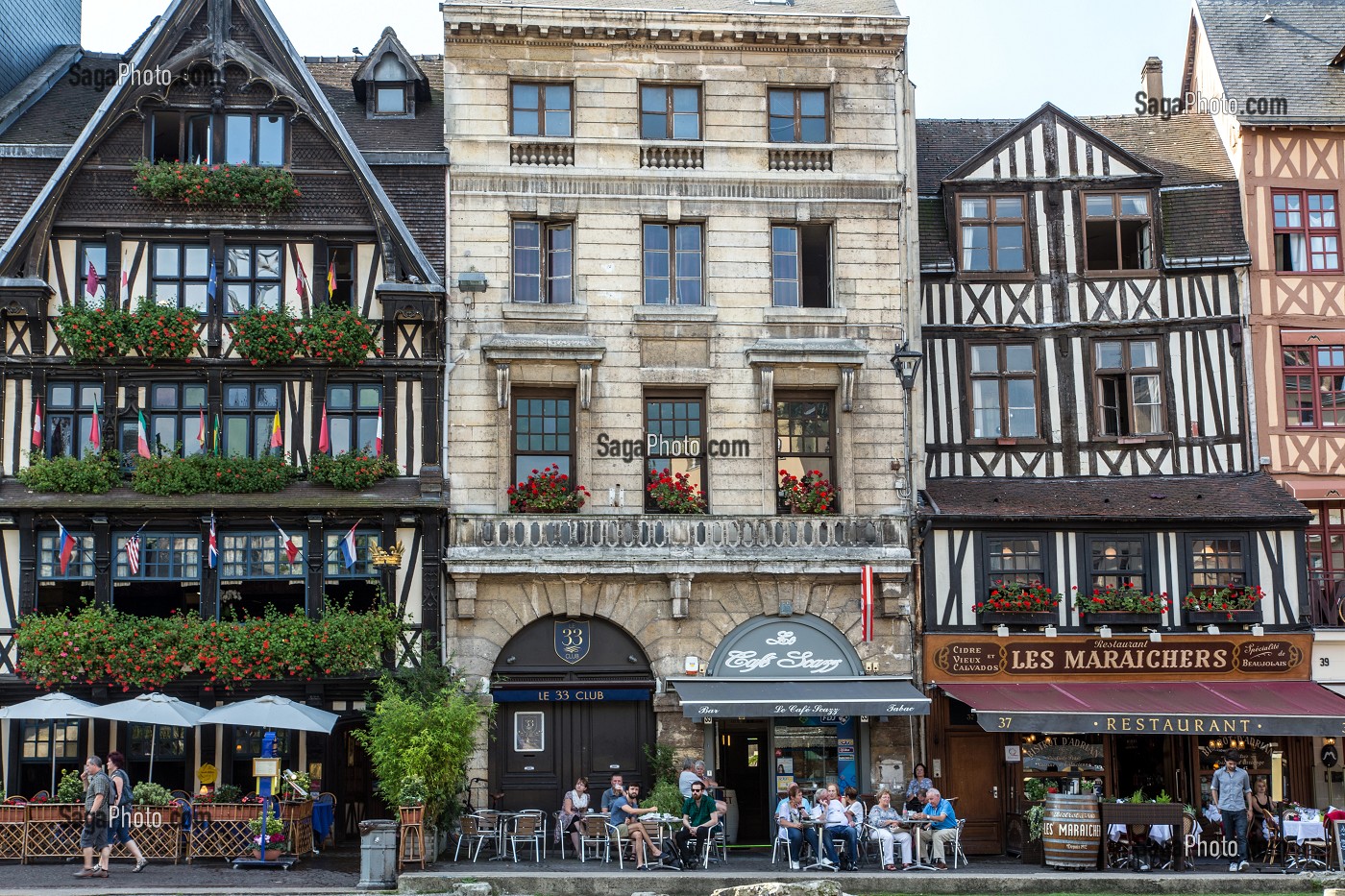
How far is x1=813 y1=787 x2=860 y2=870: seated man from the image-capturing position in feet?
65.7

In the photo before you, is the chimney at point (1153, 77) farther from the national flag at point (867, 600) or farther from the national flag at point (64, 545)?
the national flag at point (64, 545)

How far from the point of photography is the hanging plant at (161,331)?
2288cm

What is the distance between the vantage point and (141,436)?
22.9 meters

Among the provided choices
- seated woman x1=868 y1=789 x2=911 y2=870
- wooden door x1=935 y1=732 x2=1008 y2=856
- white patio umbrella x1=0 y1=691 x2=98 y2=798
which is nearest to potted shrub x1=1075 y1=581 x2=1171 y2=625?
wooden door x1=935 y1=732 x2=1008 y2=856

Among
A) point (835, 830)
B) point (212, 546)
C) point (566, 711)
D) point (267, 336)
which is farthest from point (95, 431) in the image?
point (835, 830)

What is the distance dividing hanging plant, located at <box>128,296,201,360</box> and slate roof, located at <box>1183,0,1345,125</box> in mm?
16906

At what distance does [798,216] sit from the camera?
80.8ft

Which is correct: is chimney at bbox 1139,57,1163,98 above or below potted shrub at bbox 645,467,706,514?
above

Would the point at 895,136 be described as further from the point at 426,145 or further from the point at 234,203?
the point at 234,203

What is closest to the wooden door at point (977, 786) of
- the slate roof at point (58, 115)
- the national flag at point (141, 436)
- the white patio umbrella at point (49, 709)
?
the white patio umbrella at point (49, 709)

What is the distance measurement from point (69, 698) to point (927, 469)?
43.0ft

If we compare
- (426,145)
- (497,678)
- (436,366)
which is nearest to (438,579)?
(497,678)

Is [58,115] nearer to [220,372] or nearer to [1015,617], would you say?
[220,372]

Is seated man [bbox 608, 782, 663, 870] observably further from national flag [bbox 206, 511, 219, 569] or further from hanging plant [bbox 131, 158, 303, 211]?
hanging plant [bbox 131, 158, 303, 211]
